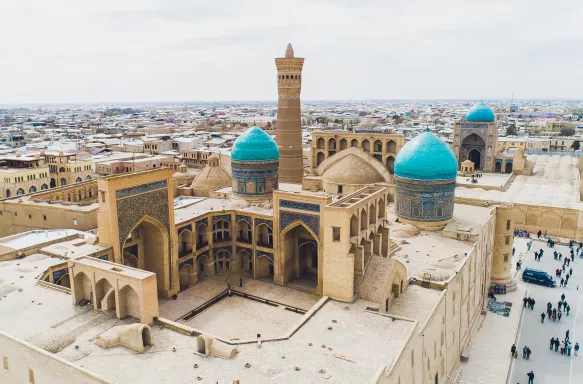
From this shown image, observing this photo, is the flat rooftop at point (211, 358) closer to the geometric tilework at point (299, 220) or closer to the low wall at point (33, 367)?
the low wall at point (33, 367)

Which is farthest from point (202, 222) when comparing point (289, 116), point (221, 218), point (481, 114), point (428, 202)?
point (481, 114)

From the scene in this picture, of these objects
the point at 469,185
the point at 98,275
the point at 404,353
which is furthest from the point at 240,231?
the point at 469,185

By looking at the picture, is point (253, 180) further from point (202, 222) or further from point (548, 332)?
point (548, 332)

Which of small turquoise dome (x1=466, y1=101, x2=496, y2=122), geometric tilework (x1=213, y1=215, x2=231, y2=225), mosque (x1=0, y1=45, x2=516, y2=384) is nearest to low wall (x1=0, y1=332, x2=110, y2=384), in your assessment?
mosque (x1=0, y1=45, x2=516, y2=384)

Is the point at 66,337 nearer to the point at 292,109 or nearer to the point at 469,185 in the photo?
the point at 292,109

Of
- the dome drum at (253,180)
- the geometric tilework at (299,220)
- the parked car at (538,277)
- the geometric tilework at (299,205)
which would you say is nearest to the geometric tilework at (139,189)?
the geometric tilework at (299,205)

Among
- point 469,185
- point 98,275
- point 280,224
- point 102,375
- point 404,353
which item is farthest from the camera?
point 469,185

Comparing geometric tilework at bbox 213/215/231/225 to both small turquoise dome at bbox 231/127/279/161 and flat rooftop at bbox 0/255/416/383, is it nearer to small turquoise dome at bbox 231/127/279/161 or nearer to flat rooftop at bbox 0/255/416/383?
small turquoise dome at bbox 231/127/279/161
